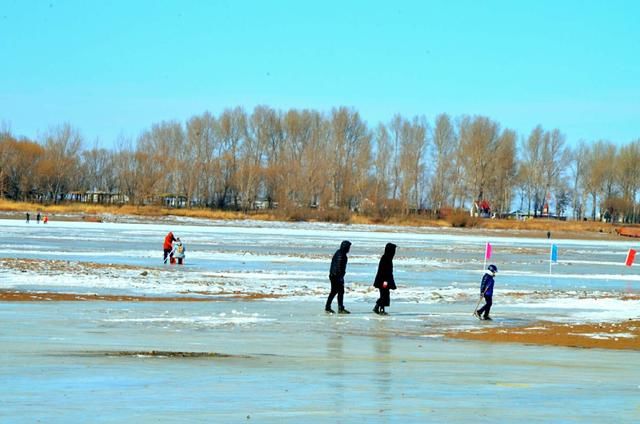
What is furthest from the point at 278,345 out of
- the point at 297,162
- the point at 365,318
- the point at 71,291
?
the point at 297,162

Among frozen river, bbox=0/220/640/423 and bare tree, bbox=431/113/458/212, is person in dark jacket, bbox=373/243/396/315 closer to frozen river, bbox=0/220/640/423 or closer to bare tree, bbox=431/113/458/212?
frozen river, bbox=0/220/640/423

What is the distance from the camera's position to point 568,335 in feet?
59.3

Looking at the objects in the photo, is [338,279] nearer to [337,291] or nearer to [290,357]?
[337,291]

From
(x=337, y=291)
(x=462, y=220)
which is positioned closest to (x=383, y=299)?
(x=337, y=291)

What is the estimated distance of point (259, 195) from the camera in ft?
429

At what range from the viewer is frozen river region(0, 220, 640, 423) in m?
9.79

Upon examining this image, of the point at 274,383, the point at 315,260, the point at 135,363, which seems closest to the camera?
the point at 274,383

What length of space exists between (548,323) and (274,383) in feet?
33.3

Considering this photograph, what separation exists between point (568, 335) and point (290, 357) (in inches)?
245

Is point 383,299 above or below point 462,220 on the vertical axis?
below

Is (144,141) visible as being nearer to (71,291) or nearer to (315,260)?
(315,260)

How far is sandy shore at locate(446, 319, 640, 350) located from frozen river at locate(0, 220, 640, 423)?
0.70 meters

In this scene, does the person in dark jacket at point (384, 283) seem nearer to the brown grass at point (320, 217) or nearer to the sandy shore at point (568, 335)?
the sandy shore at point (568, 335)

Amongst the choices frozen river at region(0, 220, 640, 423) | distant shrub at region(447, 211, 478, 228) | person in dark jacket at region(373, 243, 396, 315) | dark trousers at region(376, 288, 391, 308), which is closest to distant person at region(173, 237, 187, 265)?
frozen river at region(0, 220, 640, 423)
